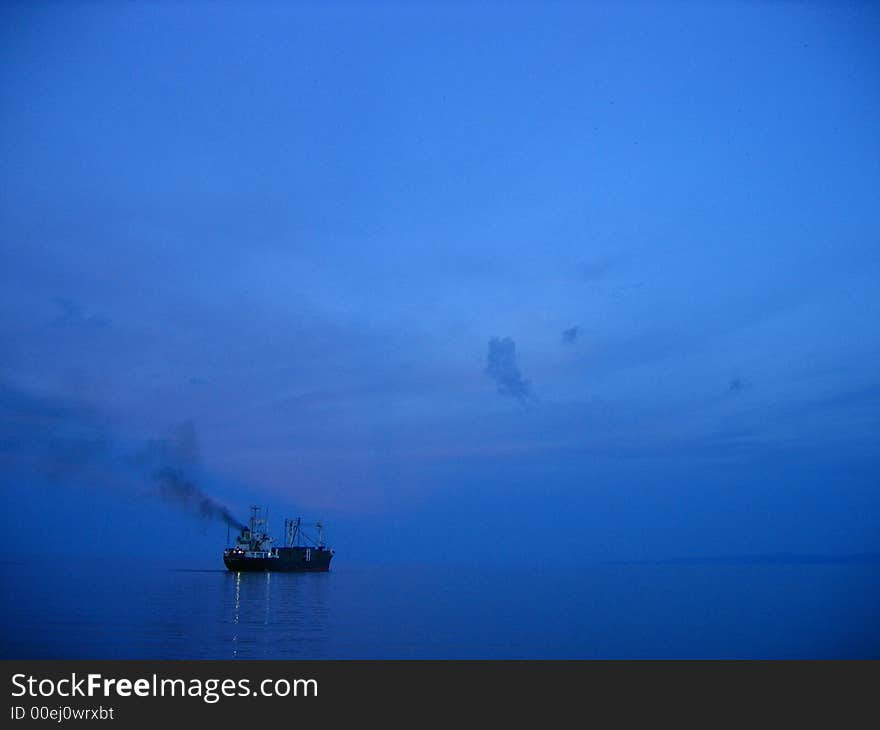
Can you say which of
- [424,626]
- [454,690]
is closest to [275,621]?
[424,626]

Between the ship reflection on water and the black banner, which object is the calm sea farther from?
the black banner

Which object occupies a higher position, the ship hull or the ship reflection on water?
the ship hull

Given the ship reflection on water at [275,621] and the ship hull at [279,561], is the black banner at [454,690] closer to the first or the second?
the ship reflection on water at [275,621]

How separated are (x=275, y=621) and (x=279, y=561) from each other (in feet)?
284

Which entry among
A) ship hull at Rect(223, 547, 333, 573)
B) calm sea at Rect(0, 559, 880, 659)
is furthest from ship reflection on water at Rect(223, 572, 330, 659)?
ship hull at Rect(223, 547, 333, 573)

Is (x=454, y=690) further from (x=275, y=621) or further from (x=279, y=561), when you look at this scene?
(x=279, y=561)

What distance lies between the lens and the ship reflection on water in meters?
49.1

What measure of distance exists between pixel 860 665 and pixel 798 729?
35.4ft

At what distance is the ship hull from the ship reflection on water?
32112 millimetres

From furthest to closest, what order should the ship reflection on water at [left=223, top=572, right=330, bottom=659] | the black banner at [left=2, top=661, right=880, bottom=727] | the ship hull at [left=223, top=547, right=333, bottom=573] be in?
the ship hull at [left=223, top=547, right=333, bottom=573] → the ship reflection on water at [left=223, top=572, right=330, bottom=659] → the black banner at [left=2, top=661, right=880, bottom=727]

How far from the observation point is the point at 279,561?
15038 cm

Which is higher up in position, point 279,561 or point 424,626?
point 279,561

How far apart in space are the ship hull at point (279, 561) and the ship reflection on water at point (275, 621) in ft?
105

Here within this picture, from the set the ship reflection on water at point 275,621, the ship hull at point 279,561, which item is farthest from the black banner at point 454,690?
the ship hull at point 279,561
